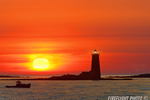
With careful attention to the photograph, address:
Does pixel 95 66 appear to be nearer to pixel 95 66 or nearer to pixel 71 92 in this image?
pixel 95 66

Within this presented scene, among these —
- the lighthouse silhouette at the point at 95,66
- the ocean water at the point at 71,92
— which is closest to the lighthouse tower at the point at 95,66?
the lighthouse silhouette at the point at 95,66

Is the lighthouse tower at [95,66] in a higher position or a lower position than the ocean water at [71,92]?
higher

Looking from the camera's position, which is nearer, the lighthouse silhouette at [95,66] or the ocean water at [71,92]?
the ocean water at [71,92]

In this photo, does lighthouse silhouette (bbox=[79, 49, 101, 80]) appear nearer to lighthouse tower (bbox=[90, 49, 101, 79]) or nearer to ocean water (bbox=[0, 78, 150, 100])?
lighthouse tower (bbox=[90, 49, 101, 79])

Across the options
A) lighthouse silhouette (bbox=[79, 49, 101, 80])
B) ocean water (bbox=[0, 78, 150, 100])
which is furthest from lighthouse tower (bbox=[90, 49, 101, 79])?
ocean water (bbox=[0, 78, 150, 100])

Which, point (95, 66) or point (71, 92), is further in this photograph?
point (95, 66)

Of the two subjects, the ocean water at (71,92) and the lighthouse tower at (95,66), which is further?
the lighthouse tower at (95,66)

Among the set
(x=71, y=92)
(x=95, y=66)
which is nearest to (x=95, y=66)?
(x=95, y=66)

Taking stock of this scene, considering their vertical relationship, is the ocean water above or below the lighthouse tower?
below

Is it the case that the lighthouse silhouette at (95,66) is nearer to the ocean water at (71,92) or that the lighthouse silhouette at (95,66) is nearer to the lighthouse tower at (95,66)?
the lighthouse tower at (95,66)

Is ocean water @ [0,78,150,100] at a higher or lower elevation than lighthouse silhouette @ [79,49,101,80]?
lower

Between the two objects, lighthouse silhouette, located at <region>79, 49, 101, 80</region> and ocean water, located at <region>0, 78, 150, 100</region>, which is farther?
lighthouse silhouette, located at <region>79, 49, 101, 80</region>

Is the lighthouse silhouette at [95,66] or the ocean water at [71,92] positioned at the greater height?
the lighthouse silhouette at [95,66]

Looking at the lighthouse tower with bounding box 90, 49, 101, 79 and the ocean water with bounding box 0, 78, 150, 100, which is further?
the lighthouse tower with bounding box 90, 49, 101, 79
